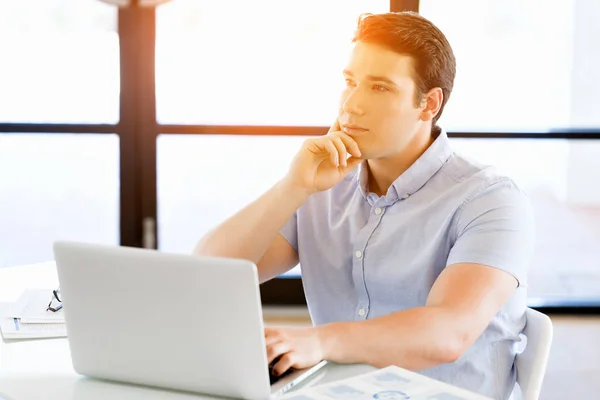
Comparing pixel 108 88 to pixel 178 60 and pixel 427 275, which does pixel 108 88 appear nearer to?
pixel 178 60

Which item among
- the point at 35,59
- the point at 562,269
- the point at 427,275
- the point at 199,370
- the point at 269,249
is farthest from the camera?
the point at 562,269

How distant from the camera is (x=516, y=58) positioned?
164 inches

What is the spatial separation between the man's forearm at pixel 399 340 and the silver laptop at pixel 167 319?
0.12 meters

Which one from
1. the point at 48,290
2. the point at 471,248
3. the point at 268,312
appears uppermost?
Answer: the point at 471,248

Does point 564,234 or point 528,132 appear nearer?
point 528,132

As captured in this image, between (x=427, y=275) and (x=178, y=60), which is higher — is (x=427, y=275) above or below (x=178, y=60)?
below

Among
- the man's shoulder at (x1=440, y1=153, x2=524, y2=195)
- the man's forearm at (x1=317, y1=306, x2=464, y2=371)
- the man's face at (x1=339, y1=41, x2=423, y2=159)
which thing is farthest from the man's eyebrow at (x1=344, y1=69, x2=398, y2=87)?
the man's forearm at (x1=317, y1=306, x2=464, y2=371)

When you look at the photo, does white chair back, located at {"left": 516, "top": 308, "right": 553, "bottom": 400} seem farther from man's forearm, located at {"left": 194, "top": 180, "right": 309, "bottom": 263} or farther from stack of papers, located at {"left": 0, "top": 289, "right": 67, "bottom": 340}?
stack of papers, located at {"left": 0, "top": 289, "right": 67, "bottom": 340}

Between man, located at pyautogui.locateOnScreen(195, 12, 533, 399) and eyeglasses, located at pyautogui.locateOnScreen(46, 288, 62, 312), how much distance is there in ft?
1.12

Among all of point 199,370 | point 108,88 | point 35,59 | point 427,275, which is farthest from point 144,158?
point 199,370

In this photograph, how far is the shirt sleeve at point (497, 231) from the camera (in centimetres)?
177

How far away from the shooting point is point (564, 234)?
4.45 m

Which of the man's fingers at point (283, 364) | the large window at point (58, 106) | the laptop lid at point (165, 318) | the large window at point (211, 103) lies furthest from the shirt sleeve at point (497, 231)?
the large window at point (58, 106)

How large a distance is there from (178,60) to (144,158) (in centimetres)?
48
